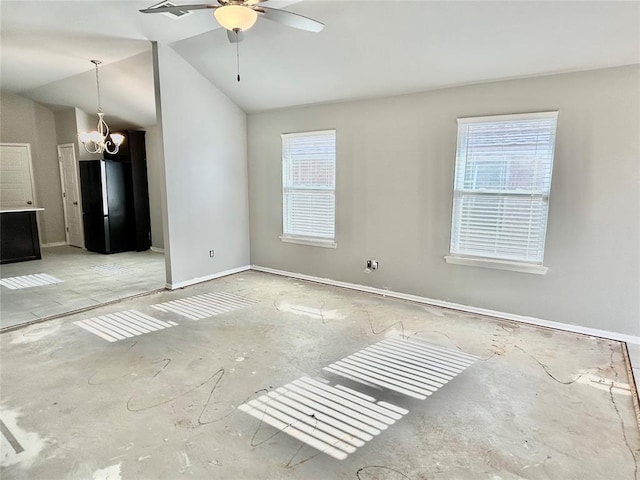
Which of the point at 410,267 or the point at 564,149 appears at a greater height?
the point at 564,149

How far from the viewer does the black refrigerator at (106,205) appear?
22.5 feet

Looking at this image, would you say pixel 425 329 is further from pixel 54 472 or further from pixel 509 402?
pixel 54 472

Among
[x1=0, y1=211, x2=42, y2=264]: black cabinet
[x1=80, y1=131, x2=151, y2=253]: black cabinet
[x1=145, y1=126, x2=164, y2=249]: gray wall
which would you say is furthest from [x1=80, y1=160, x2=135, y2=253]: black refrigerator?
[x1=0, y1=211, x2=42, y2=264]: black cabinet

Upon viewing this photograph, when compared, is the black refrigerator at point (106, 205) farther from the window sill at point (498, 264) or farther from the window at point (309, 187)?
the window sill at point (498, 264)

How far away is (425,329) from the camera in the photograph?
12.0 ft

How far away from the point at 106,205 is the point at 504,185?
6454 mm

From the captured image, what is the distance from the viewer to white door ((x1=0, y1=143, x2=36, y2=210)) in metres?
7.02

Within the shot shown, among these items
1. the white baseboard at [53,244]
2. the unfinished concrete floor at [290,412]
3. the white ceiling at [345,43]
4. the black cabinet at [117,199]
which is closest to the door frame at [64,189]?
the white baseboard at [53,244]

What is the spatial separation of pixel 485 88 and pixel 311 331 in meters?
2.89

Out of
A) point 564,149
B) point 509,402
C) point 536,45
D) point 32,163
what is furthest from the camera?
point 32,163

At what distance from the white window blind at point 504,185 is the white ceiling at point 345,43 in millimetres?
482

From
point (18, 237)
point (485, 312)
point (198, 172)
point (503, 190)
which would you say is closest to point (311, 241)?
point (198, 172)

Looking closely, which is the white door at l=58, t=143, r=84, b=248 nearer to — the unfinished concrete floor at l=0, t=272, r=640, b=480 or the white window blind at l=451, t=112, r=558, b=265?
the unfinished concrete floor at l=0, t=272, r=640, b=480

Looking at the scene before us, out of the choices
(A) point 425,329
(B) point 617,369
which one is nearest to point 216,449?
(A) point 425,329
